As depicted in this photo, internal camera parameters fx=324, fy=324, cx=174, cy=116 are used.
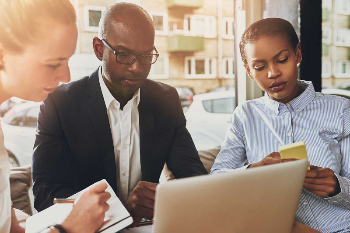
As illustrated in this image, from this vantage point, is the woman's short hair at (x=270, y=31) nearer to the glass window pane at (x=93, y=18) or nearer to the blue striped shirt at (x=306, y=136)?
the blue striped shirt at (x=306, y=136)

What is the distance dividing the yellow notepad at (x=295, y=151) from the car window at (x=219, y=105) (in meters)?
1.92

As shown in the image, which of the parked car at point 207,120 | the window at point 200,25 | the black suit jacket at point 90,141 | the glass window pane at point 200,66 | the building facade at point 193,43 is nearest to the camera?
the black suit jacket at point 90,141

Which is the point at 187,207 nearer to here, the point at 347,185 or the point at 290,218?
the point at 290,218

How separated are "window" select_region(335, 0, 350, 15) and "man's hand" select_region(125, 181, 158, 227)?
254 cm

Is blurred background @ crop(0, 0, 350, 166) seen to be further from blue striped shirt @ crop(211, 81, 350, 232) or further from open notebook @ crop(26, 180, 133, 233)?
open notebook @ crop(26, 180, 133, 233)

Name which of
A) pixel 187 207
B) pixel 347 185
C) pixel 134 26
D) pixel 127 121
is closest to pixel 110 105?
pixel 127 121

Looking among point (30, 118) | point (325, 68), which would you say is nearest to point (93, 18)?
point (30, 118)

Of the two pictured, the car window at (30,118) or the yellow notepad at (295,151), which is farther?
the car window at (30,118)

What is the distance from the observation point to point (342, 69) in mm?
3154

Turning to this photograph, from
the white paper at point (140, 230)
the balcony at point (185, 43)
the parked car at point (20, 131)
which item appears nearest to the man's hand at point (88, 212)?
the white paper at point (140, 230)

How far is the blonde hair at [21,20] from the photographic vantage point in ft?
3.25

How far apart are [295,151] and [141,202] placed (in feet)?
1.86

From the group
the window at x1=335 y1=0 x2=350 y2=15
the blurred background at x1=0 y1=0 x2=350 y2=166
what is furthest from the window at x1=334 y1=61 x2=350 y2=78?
the window at x1=335 y1=0 x2=350 y2=15

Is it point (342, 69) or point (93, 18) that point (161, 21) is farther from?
point (342, 69)
